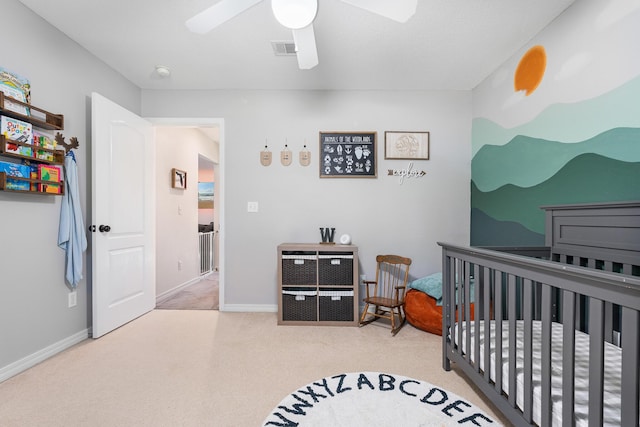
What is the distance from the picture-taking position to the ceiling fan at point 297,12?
1301mm

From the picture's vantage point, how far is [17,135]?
1.81 meters

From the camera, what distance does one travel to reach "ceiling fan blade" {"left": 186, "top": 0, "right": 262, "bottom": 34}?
1.41 m

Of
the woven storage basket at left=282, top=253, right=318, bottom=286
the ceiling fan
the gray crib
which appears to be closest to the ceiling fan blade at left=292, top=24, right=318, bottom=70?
the ceiling fan

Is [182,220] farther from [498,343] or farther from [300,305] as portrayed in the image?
[498,343]

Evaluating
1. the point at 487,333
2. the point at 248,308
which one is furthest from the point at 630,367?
the point at 248,308

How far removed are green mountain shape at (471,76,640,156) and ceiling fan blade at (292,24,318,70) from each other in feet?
5.44

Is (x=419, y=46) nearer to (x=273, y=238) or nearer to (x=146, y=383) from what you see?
(x=273, y=238)

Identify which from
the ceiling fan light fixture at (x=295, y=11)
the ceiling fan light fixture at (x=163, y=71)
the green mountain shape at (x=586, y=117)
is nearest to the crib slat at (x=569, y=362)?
the green mountain shape at (x=586, y=117)

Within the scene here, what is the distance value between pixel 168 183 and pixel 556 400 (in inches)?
158

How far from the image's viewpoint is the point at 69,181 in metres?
2.20

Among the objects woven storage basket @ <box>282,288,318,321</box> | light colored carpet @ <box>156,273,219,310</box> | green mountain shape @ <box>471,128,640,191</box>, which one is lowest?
light colored carpet @ <box>156,273,219,310</box>

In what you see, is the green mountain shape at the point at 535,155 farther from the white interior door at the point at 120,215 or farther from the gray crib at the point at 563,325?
the white interior door at the point at 120,215

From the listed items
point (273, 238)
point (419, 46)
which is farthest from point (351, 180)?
point (419, 46)

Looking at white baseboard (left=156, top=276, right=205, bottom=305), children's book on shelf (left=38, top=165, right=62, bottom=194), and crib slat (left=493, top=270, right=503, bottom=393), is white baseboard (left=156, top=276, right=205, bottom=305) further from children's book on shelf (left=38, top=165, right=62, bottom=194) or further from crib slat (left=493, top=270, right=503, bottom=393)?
crib slat (left=493, top=270, right=503, bottom=393)
